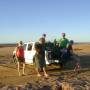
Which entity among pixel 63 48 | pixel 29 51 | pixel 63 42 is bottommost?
pixel 29 51

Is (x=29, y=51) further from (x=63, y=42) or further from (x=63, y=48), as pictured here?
(x=63, y=42)

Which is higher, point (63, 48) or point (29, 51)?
point (63, 48)

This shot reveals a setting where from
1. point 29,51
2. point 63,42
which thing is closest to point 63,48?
point 63,42

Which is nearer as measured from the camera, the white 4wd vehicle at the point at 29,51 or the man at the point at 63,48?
the man at the point at 63,48

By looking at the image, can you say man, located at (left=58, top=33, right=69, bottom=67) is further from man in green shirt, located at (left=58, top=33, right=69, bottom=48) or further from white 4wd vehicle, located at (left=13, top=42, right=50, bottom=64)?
white 4wd vehicle, located at (left=13, top=42, right=50, bottom=64)

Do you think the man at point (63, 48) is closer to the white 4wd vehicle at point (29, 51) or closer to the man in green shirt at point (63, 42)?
the man in green shirt at point (63, 42)

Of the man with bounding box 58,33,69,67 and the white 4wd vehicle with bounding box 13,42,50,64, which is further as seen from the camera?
the white 4wd vehicle with bounding box 13,42,50,64

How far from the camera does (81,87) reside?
474 inches

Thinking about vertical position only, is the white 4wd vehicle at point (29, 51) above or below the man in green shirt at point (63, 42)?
below

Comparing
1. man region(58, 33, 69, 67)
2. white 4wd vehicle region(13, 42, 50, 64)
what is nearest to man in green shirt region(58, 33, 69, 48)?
man region(58, 33, 69, 67)

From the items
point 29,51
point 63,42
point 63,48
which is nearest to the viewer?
point 63,42

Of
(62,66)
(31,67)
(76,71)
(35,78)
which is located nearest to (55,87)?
(35,78)

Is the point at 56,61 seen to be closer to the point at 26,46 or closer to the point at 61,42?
the point at 61,42

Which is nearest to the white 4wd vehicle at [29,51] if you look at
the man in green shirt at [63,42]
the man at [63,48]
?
the man at [63,48]
